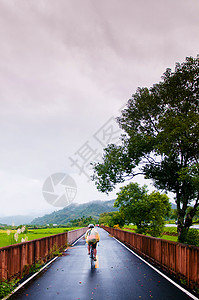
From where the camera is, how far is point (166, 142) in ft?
64.4

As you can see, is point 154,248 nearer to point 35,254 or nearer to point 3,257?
point 35,254

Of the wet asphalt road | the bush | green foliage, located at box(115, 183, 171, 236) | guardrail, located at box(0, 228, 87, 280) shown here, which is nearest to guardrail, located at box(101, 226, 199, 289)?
the wet asphalt road

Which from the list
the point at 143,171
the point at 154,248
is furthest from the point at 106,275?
the point at 143,171

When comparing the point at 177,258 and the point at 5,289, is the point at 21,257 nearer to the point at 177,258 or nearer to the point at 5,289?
the point at 5,289

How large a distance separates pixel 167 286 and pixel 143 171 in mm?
16628

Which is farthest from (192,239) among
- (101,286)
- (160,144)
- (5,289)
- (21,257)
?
(5,289)

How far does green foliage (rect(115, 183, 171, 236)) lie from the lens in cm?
3062

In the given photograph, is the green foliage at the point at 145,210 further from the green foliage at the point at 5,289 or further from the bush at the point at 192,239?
the green foliage at the point at 5,289

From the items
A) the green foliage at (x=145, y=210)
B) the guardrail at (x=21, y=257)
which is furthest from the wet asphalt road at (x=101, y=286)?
the green foliage at (x=145, y=210)

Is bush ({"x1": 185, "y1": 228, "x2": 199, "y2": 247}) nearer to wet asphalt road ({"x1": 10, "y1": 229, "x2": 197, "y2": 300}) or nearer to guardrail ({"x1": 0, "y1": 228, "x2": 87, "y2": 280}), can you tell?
wet asphalt road ({"x1": 10, "y1": 229, "x2": 197, "y2": 300})

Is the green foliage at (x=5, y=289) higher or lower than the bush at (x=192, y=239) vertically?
higher

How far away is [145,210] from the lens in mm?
30594

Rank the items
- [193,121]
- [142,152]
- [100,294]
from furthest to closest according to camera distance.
A: [142,152] < [193,121] < [100,294]

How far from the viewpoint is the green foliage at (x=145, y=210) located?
100 feet
